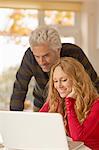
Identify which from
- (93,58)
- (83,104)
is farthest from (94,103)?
(93,58)

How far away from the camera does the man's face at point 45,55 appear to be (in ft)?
6.61

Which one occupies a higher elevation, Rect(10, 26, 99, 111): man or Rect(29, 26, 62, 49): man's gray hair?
Rect(29, 26, 62, 49): man's gray hair

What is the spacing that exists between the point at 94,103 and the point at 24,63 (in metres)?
0.67

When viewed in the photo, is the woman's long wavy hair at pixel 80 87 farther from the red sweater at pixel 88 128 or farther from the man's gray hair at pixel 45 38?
the man's gray hair at pixel 45 38

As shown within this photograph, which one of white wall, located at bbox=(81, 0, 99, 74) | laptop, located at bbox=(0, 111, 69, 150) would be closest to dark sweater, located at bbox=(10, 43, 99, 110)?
laptop, located at bbox=(0, 111, 69, 150)

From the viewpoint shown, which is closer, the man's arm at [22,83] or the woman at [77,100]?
the woman at [77,100]

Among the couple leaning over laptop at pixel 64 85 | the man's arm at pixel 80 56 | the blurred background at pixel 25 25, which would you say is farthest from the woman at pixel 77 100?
the blurred background at pixel 25 25

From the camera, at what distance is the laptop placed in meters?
1.22

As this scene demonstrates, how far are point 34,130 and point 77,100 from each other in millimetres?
568

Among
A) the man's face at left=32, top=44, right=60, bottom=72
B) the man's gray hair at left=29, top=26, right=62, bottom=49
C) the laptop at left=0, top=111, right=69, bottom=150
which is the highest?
the man's gray hair at left=29, top=26, right=62, bottom=49

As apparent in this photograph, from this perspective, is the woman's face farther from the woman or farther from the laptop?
the laptop

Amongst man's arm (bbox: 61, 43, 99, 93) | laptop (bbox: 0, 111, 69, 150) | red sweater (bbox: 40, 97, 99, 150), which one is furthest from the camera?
man's arm (bbox: 61, 43, 99, 93)

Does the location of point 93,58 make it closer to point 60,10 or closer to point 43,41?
point 60,10

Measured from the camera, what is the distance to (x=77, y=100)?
176 cm
